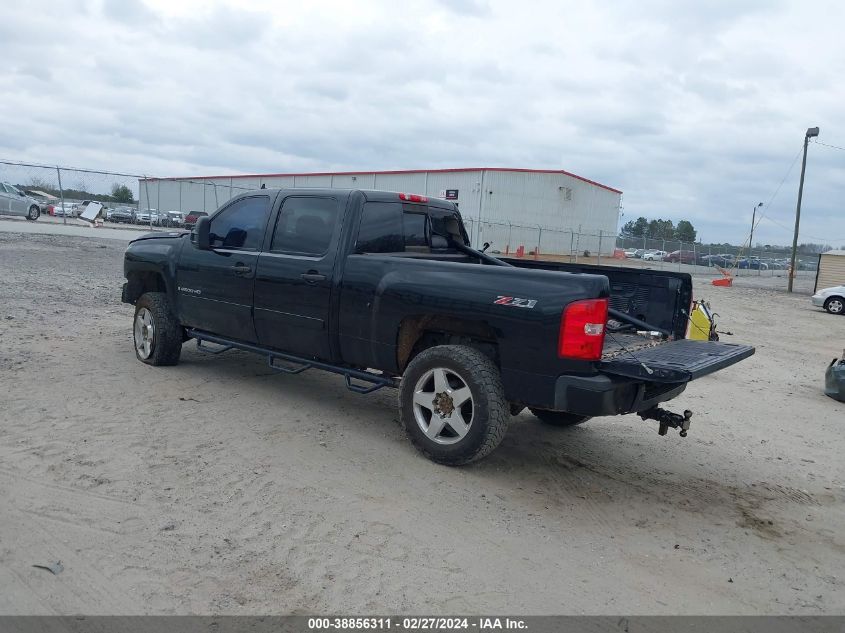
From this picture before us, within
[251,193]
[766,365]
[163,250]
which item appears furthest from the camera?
[766,365]

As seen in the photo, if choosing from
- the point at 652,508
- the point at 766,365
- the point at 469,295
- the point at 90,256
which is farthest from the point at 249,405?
the point at 90,256

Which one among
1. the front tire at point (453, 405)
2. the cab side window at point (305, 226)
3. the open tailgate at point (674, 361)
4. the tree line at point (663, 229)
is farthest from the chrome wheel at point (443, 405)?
the tree line at point (663, 229)

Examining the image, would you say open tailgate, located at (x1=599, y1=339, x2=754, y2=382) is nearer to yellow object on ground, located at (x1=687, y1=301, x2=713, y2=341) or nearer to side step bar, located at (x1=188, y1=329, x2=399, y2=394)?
side step bar, located at (x1=188, y1=329, x2=399, y2=394)

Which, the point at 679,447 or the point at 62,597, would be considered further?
the point at 679,447

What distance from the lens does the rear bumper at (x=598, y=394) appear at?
4332 millimetres

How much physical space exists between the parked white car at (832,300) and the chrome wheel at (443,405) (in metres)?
20.5

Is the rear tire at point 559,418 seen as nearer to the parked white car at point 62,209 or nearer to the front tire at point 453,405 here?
the front tire at point 453,405

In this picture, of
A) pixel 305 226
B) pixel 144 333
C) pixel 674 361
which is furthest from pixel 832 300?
pixel 144 333

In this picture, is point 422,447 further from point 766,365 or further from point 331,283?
point 766,365

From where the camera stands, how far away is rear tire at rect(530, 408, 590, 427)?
19.9 ft

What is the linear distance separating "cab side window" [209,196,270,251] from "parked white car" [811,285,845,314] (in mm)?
20475

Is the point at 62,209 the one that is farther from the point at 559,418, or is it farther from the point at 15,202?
the point at 559,418

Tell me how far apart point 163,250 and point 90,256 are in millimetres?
11360

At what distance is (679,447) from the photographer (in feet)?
19.8
